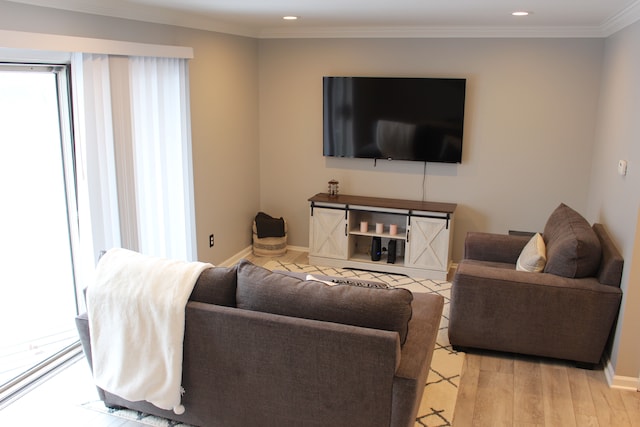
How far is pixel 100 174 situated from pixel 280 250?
99.0 inches

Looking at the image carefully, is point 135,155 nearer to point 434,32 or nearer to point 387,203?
point 387,203

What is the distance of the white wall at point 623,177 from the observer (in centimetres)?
339

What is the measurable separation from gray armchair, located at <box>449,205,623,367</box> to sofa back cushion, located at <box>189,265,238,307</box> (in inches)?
64.3

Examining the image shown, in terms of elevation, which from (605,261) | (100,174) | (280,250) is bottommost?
(280,250)

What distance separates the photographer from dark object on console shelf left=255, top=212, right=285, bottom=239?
5906 mm

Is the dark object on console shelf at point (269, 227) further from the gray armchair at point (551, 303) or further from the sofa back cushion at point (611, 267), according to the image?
the sofa back cushion at point (611, 267)

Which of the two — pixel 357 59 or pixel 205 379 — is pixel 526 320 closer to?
pixel 205 379

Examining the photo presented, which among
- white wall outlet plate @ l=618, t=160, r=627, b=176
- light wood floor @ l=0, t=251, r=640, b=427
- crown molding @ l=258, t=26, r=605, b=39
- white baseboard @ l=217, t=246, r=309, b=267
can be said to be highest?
crown molding @ l=258, t=26, r=605, b=39

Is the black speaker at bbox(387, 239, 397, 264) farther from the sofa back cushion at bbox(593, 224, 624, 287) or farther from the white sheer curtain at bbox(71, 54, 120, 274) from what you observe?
the white sheer curtain at bbox(71, 54, 120, 274)

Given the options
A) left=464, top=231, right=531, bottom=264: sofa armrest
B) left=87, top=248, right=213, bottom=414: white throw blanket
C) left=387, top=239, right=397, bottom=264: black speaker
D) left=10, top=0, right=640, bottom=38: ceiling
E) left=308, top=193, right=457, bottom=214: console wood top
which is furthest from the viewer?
left=387, top=239, right=397, bottom=264: black speaker

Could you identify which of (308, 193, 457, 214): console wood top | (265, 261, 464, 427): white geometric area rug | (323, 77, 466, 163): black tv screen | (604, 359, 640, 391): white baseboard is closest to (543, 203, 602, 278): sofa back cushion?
(604, 359, 640, 391): white baseboard

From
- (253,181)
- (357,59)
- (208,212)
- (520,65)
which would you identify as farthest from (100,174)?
(520,65)

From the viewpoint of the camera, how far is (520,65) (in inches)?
204

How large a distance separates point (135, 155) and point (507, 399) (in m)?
2.99
